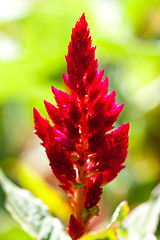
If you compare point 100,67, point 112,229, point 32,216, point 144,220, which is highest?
point 100,67

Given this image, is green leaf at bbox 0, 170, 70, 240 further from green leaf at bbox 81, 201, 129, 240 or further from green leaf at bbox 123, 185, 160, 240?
green leaf at bbox 123, 185, 160, 240

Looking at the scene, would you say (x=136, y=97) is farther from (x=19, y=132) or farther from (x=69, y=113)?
(x=69, y=113)

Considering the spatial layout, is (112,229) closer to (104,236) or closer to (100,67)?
(104,236)

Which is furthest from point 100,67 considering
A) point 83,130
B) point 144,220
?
point 83,130

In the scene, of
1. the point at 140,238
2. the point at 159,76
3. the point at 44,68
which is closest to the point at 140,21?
the point at 159,76

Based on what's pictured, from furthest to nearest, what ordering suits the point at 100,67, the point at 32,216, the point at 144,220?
the point at 100,67 → the point at 144,220 → the point at 32,216

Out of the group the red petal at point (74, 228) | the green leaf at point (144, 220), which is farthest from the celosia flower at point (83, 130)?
the green leaf at point (144, 220)
